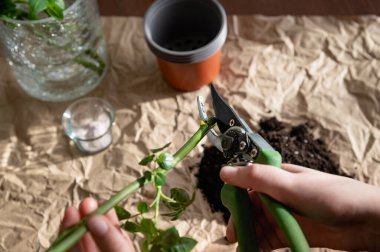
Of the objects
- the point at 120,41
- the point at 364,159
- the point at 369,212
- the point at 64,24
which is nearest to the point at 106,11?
the point at 120,41

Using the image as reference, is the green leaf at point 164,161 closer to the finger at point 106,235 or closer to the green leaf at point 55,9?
the finger at point 106,235

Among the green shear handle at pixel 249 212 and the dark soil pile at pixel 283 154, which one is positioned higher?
the green shear handle at pixel 249 212

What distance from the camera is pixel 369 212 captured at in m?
0.56

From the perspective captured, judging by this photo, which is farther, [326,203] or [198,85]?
[198,85]

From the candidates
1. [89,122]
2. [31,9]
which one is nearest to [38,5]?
[31,9]

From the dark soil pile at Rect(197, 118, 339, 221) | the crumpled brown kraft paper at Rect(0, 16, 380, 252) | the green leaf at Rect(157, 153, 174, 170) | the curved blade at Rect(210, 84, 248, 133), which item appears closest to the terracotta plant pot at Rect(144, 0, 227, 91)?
the crumpled brown kraft paper at Rect(0, 16, 380, 252)

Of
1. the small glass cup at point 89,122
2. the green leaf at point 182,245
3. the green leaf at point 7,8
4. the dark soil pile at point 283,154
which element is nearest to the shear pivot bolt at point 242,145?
the green leaf at point 182,245

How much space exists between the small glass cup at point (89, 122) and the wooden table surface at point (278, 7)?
0.24m

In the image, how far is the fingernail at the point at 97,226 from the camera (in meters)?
0.50

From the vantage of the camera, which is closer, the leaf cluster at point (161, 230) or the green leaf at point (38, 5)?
the leaf cluster at point (161, 230)

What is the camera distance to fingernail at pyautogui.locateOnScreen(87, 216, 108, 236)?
502 mm

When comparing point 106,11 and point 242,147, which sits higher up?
point 242,147

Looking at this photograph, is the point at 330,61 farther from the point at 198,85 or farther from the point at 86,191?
the point at 86,191

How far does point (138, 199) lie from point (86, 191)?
0.32 feet
